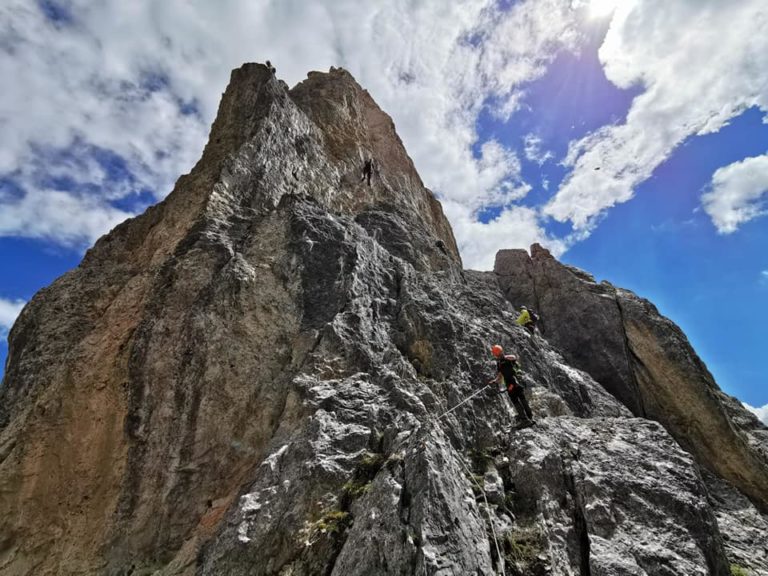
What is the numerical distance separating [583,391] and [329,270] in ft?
37.4

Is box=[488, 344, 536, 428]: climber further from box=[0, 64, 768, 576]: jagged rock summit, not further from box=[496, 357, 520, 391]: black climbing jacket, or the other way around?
box=[0, 64, 768, 576]: jagged rock summit

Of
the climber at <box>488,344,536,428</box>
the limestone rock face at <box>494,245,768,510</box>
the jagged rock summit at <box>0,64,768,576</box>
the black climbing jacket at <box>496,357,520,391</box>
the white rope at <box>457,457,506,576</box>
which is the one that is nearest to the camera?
the white rope at <box>457,457,506,576</box>

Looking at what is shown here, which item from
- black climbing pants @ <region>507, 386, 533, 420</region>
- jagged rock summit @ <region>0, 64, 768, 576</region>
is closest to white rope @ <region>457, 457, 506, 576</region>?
jagged rock summit @ <region>0, 64, 768, 576</region>

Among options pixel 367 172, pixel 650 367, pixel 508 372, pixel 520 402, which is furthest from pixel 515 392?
pixel 367 172

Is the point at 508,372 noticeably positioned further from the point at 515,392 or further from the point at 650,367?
the point at 650,367

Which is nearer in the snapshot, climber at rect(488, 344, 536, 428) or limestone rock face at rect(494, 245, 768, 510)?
climber at rect(488, 344, 536, 428)

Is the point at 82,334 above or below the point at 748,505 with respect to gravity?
above

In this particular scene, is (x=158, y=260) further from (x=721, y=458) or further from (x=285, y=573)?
(x=721, y=458)

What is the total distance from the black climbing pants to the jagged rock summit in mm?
565

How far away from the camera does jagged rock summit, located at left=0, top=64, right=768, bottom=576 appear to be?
7719mm

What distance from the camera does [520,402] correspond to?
1177 centimetres

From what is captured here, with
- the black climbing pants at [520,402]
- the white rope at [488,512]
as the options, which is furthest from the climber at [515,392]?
the white rope at [488,512]

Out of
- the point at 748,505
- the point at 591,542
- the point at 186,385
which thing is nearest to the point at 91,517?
the point at 186,385

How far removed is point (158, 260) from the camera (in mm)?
13820
